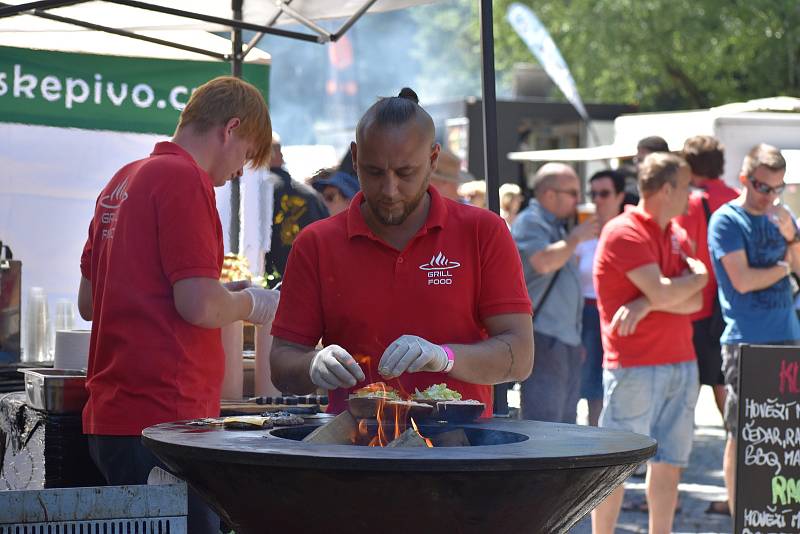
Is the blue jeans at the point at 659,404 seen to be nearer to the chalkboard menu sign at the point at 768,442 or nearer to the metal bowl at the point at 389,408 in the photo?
the chalkboard menu sign at the point at 768,442

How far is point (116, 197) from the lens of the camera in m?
3.62

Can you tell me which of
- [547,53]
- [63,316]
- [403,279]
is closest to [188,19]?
[63,316]

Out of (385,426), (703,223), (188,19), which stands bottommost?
(385,426)

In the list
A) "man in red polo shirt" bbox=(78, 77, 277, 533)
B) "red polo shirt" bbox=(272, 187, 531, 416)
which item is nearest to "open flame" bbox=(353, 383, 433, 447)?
"red polo shirt" bbox=(272, 187, 531, 416)

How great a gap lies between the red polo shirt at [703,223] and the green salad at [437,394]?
447 cm

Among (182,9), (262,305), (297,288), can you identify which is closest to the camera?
(297,288)

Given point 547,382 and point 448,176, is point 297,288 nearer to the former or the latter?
point 547,382

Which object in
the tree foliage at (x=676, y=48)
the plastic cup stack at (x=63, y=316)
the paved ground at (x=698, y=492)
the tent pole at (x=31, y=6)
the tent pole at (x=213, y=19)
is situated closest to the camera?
the tent pole at (x=31, y=6)

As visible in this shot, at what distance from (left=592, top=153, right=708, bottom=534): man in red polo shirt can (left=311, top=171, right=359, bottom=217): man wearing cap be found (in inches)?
56.7

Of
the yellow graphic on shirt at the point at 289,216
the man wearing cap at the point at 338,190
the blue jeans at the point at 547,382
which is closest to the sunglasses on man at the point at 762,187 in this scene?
the blue jeans at the point at 547,382

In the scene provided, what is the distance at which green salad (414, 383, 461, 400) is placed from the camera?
119 inches

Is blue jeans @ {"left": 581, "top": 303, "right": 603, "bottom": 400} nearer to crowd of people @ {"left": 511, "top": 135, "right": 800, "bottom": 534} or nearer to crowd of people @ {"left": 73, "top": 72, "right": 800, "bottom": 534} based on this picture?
crowd of people @ {"left": 511, "top": 135, "right": 800, "bottom": 534}

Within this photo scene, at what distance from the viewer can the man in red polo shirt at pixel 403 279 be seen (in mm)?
3098

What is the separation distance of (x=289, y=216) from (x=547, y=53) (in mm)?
10498
